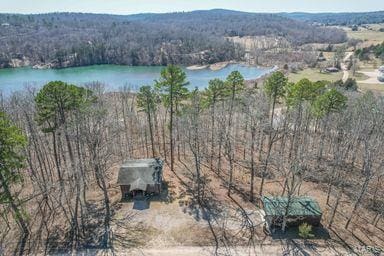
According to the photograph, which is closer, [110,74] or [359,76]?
[359,76]

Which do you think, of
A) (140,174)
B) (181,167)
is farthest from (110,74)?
(140,174)

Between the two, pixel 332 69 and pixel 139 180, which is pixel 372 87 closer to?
pixel 332 69

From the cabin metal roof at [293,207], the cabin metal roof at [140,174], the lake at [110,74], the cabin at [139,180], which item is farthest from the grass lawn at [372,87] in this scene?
the cabin at [139,180]

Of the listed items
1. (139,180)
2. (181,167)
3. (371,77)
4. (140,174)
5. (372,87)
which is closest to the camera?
(139,180)

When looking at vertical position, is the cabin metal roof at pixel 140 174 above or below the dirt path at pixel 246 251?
above

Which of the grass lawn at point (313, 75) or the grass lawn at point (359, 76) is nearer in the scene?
the grass lawn at point (359, 76)

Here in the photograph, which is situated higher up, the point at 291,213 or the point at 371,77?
the point at 291,213

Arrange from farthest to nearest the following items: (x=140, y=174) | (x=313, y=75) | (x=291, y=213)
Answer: (x=313, y=75)
(x=140, y=174)
(x=291, y=213)

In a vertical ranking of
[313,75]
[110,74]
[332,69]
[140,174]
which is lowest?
[110,74]

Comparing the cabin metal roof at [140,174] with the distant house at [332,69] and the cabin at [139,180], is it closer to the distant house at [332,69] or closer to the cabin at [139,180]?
the cabin at [139,180]
